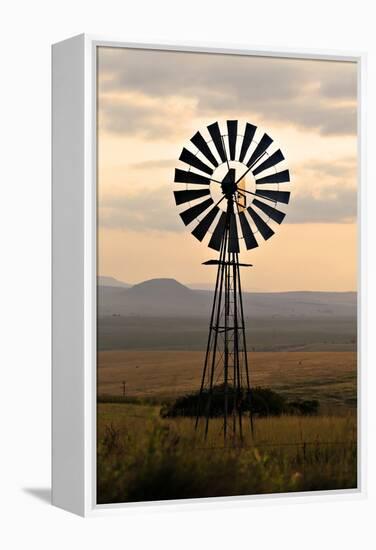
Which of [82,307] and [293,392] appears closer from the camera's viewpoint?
[82,307]

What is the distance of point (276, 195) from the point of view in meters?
11.3

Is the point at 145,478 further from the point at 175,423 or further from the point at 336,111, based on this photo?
the point at 336,111

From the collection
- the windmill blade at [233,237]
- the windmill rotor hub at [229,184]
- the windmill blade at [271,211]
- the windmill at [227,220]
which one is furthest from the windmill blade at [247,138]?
the windmill blade at [233,237]

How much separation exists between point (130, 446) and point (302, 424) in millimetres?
1387

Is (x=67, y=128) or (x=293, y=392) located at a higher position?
(x=67, y=128)

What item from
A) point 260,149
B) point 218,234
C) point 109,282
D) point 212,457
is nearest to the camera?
point 109,282

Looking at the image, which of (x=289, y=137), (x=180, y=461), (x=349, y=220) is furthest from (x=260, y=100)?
(x=180, y=461)

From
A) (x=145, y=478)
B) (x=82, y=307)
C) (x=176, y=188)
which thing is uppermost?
(x=176, y=188)

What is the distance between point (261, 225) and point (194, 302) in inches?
→ 30.6

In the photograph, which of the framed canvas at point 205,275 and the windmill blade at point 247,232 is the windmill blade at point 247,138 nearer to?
the framed canvas at point 205,275

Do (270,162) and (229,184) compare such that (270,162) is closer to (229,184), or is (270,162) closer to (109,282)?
(229,184)

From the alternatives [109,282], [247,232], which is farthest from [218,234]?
[109,282]

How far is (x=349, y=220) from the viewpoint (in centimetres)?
1162

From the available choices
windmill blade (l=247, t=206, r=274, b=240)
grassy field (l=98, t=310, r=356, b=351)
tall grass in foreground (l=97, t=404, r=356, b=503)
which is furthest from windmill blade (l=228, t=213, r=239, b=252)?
tall grass in foreground (l=97, t=404, r=356, b=503)
